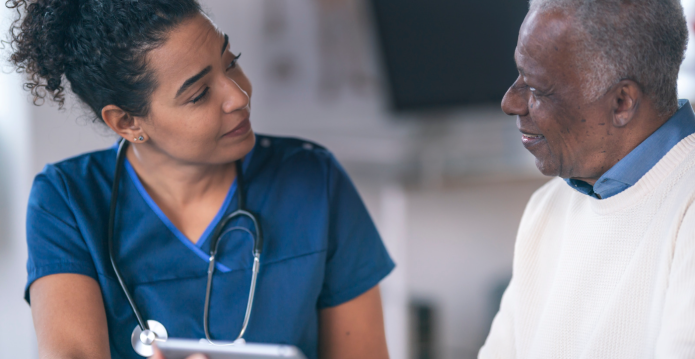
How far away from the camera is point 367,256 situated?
48.8 inches

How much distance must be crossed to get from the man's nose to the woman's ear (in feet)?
2.14

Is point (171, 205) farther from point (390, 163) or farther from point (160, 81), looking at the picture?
point (390, 163)

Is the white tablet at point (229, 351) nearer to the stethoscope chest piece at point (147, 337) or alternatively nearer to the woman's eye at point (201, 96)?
the stethoscope chest piece at point (147, 337)

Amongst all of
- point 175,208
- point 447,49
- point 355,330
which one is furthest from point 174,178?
point 447,49

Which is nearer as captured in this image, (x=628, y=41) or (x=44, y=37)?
(x=628, y=41)

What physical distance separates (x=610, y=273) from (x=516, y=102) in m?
0.28

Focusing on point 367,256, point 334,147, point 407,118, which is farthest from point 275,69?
point 367,256

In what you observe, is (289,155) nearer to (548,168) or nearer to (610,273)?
(548,168)

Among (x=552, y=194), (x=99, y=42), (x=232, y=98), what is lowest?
(x=552, y=194)

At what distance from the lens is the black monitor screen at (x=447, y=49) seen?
2242mm

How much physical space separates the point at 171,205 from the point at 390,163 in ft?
4.75

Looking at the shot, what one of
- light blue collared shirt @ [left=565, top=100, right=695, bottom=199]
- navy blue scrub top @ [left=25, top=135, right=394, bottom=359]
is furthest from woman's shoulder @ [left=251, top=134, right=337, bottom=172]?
light blue collared shirt @ [left=565, top=100, right=695, bottom=199]

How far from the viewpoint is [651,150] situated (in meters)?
0.81

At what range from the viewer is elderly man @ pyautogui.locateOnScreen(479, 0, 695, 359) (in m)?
0.75
